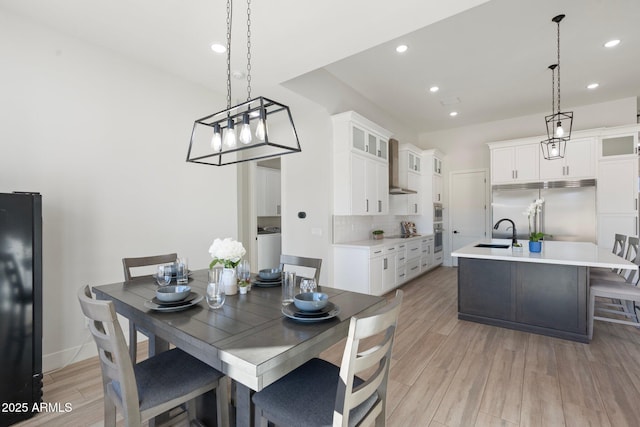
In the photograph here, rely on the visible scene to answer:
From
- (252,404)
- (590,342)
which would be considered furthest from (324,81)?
(590,342)

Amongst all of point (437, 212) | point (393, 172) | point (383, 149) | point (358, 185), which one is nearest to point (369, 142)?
point (383, 149)

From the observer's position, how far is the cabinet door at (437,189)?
658cm

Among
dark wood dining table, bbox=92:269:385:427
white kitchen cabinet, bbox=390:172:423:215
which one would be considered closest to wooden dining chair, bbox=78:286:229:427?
dark wood dining table, bbox=92:269:385:427

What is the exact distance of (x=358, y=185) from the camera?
4340 mm

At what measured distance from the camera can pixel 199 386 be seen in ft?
4.70

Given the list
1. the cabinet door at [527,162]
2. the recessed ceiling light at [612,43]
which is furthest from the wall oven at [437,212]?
the recessed ceiling light at [612,43]

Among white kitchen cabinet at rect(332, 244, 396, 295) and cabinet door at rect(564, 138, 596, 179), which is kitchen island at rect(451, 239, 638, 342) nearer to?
white kitchen cabinet at rect(332, 244, 396, 295)

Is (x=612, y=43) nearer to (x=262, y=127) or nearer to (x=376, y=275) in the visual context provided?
(x=376, y=275)

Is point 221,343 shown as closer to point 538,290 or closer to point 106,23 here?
point 106,23

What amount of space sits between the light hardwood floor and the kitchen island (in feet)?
0.48

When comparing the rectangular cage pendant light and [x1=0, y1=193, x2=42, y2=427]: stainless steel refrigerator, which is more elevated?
the rectangular cage pendant light

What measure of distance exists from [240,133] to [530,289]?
134 inches

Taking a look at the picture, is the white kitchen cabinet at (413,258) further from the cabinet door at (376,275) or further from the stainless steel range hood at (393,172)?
the cabinet door at (376,275)

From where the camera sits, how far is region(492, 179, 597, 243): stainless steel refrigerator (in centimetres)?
510
